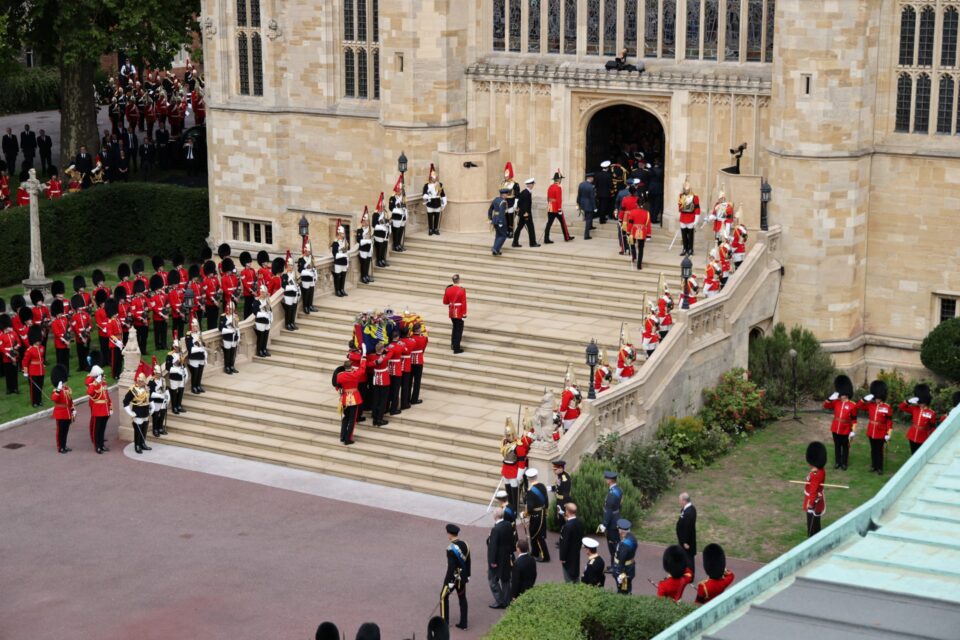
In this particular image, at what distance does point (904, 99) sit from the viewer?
1460 inches

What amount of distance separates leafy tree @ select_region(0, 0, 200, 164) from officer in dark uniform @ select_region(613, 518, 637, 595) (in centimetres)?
2654

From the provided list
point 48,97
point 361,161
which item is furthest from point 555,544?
point 48,97

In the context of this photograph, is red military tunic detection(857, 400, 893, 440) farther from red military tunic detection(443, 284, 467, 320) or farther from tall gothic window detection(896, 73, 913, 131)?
red military tunic detection(443, 284, 467, 320)

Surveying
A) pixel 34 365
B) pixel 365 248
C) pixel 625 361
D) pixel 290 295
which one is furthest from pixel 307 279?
pixel 625 361

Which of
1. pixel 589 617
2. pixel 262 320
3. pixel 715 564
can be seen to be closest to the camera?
pixel 589 617

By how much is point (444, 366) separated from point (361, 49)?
11425 mm

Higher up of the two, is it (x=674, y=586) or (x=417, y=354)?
(x=417, y=354)

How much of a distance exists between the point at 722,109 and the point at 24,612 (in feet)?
65.1

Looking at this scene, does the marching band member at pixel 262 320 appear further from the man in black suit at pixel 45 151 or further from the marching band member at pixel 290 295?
the man in black suit at pixel 45 151

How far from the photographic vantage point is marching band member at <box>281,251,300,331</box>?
1499 inches

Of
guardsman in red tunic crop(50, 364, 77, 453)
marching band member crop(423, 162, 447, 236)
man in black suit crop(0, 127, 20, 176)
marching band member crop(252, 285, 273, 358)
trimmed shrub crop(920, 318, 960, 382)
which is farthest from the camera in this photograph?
man in black suit crop(0, 127, 20, 176)

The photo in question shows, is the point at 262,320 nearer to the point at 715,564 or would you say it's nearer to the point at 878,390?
the point at 878,390

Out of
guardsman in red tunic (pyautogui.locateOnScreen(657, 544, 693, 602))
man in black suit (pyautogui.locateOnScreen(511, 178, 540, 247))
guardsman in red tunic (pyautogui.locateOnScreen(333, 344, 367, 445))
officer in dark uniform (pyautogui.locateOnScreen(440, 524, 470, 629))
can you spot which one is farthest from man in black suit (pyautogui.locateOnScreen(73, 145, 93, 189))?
→ guardsman in red tunic (pyautogui.locateOnScreen(657, 544, 693, 602))

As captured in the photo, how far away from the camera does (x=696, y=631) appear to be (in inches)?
704
